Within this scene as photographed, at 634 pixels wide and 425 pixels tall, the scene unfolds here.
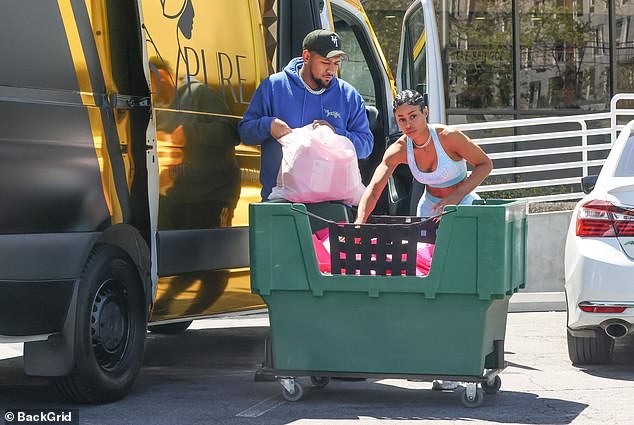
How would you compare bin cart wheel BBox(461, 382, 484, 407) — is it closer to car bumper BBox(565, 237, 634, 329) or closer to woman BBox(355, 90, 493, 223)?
woman BBox(355, 90, 493, 223)

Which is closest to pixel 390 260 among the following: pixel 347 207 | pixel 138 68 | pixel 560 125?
pixel 347 207

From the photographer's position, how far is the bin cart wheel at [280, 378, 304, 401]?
679cm

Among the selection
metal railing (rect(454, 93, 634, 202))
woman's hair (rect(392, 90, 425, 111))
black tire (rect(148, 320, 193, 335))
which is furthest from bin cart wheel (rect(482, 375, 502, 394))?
metal railing (rect(454, 93, 634, 202))

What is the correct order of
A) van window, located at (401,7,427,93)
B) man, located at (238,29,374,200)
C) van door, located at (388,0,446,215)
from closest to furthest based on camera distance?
1. man, located at (238,29,374,200)
2. van door, located at (388,0,446,215)
3. van window, located at (401,7,427,93)

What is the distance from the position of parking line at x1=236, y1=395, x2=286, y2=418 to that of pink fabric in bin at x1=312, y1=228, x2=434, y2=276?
704 mm

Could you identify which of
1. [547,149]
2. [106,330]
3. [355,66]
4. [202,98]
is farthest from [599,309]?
[547,149]

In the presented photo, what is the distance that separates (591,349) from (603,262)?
74 centimetres

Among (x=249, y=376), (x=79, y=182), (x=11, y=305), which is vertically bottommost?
(x=249, y=376)

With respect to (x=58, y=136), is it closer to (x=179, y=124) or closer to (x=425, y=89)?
(x=179, y=124)

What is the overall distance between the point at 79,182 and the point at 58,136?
0.26 m

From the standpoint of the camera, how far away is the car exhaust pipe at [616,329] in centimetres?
757

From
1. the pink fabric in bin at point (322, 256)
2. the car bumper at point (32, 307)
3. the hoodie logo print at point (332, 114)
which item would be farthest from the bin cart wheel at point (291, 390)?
the hoodie logo print at point (332, 114)

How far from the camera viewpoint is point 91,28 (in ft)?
21.6

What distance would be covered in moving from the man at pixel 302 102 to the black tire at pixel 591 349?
1701mm
